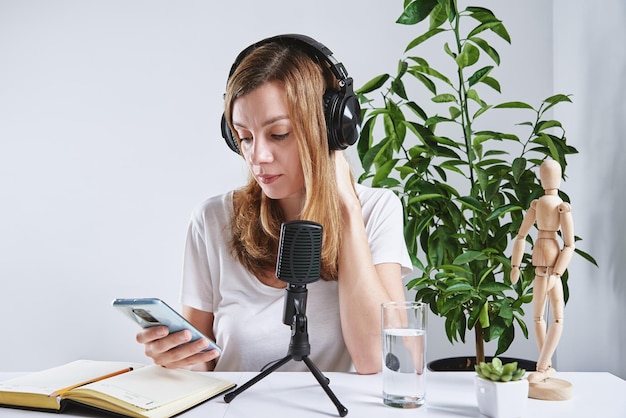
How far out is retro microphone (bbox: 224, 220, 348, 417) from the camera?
964 mm

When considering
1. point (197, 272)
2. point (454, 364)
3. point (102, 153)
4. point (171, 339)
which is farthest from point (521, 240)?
point (102, 153)

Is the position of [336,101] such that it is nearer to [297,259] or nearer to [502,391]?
[297,259]

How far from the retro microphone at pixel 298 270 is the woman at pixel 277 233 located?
29 centimetres

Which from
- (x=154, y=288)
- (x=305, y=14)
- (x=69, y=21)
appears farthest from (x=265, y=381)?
(x=69, y=21)

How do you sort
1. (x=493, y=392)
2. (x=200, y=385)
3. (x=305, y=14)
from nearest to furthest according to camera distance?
(x=493, y=392) < (x=200, y=385) < (x=305, y=14)

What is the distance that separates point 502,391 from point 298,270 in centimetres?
34

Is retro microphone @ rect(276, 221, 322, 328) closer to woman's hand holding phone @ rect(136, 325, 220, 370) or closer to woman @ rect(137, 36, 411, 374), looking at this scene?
woman's hand holding phone @ rect(136, 325, 220, 370)

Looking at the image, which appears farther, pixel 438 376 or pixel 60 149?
pixel 60 149

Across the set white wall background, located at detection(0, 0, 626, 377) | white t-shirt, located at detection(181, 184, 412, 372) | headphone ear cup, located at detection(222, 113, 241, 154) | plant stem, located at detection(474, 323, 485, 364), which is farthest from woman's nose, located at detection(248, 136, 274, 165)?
white wall background, located at detection(0, 0, 626, 377)

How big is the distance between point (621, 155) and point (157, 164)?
64.6 inches

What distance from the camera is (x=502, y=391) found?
2.91ft

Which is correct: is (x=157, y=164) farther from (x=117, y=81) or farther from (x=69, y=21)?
(x=69, y=21)

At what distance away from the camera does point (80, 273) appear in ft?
8.11

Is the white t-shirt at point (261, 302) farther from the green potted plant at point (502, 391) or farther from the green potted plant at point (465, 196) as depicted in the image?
the green potted plant at point (502, 391)
